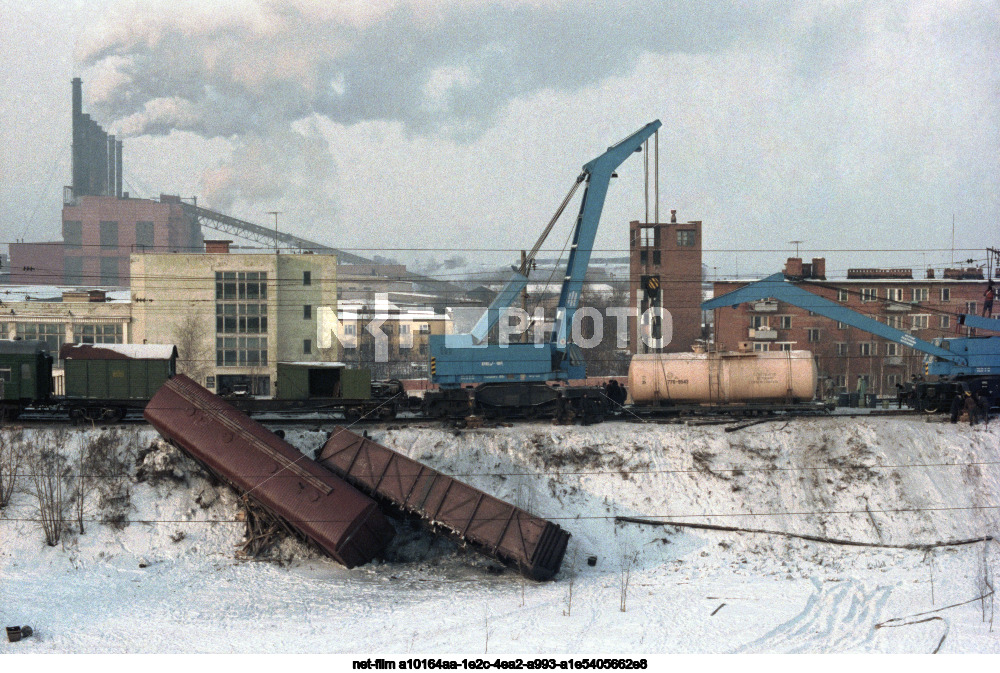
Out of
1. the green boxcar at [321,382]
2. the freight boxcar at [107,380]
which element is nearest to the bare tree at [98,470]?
the freight boxcar at [107,380]

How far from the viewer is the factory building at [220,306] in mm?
53469

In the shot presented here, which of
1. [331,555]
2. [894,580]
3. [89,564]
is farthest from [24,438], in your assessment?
[894,580]

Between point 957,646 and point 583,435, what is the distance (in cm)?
1214

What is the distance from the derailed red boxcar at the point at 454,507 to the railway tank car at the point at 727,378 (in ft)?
26.7

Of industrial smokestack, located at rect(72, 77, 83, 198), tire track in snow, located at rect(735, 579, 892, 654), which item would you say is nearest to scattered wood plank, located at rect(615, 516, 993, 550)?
tire track in snow, located at rect(735, 579, 892, 654)

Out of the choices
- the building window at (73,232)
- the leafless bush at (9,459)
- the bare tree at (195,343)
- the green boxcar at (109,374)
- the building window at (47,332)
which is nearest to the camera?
the leafless bush at (9,459)

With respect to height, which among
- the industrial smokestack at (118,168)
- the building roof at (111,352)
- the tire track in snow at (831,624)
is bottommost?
the tire track in snow at (831,624)

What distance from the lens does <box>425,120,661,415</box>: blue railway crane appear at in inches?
1067

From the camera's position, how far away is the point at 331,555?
21.1 meters

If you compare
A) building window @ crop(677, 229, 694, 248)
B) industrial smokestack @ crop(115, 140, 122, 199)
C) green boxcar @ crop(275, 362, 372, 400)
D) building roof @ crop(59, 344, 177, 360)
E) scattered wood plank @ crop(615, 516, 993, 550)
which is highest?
industrial smokestack @ crop(115, 140, 122, 199)

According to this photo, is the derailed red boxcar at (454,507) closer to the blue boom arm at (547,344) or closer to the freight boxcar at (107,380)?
the blue boom arm at (547,344)

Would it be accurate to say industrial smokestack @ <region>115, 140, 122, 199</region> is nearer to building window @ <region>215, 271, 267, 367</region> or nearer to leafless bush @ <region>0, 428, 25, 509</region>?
building window @ <region>215, 271, 267, 367</region>

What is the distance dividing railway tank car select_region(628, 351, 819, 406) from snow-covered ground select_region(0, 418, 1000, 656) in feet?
4.91

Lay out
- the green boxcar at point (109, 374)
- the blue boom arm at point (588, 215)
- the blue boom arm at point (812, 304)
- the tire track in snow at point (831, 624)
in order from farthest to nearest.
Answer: the blue boom arm at point (812, 304), the blue boom arm at point (588, 215), the green boxcar at point (109, 374), the tire track in snow at point (831, 624)
